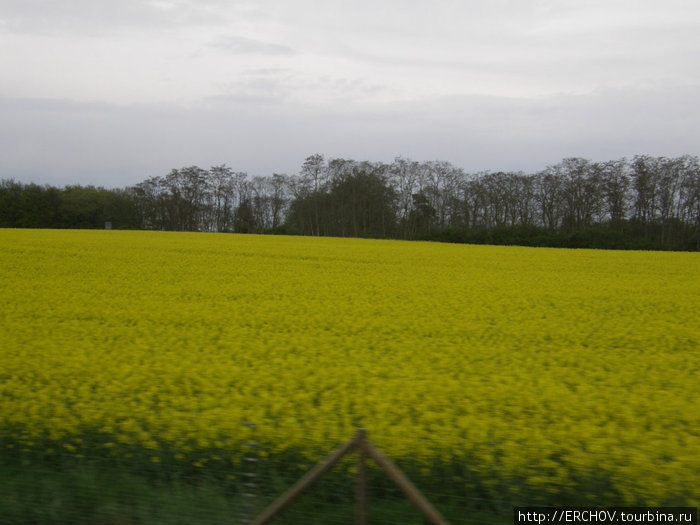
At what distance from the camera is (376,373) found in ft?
20.0

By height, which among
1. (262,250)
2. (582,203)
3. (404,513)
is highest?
(582,203)

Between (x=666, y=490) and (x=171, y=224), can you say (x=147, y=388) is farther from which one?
(x=171, y=224)

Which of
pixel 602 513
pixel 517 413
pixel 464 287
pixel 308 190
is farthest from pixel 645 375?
pixel 308 190

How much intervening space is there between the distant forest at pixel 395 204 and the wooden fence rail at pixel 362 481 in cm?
3979

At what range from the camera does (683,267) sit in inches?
778

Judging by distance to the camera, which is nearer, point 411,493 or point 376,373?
point 411,493

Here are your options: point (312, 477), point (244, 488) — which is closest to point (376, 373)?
point (244, 488)

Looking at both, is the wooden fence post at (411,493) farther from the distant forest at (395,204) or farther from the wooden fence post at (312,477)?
the distant forest at (395,204)

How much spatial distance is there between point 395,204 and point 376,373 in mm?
48791

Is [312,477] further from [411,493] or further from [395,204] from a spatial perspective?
[395,204]

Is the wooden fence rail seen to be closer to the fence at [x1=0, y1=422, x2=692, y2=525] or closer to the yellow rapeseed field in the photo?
the fence at [x1=0, y1=422, x2=692, y2=525]

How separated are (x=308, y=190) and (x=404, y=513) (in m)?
53.2

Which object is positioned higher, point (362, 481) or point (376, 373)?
point (362, 481)

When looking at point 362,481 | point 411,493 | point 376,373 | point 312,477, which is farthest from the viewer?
point 376,373
